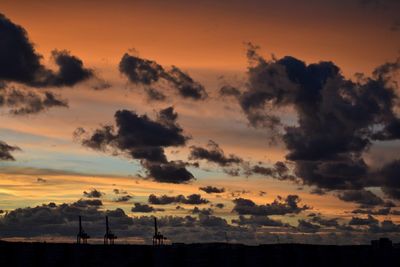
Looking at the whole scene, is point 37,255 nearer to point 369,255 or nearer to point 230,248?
point 230,248

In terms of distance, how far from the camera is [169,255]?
85750mm

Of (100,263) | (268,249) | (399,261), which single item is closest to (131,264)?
(100,263)

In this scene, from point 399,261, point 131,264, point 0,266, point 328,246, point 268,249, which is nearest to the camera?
point 0,266

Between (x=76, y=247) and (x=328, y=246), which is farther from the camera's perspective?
(x=328, y=246)

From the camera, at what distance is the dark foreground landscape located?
80438 millimetres

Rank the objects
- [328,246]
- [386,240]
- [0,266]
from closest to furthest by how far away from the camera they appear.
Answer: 1. [0,266]
2. [328,246]
3. [386,240]

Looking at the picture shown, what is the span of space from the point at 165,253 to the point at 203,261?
6.09 m

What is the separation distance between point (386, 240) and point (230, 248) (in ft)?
197

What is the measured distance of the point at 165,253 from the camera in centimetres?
8569

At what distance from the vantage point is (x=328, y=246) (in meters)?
109

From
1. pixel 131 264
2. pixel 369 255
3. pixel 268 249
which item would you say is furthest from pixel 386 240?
pixel 131 264

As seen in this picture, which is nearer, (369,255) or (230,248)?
(230,248)

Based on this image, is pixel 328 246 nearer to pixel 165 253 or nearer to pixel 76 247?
pixel 165 253

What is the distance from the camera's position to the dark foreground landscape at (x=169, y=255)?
80438 millimetres
